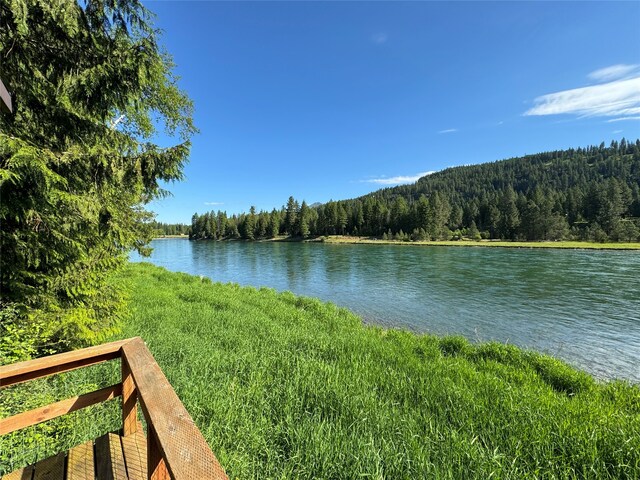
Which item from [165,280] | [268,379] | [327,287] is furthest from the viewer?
[327,287]

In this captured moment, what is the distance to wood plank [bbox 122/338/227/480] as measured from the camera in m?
1.19

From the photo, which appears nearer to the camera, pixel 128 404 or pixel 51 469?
pixel 51 469

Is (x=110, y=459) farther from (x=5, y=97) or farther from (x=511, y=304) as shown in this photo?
(x=511, y=304)

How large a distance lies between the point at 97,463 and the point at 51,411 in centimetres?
64

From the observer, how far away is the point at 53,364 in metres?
2.48

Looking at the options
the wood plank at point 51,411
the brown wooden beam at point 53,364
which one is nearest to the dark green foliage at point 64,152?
the wood plank at point 51,411

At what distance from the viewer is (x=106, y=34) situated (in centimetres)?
410

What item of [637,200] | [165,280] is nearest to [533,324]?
[165,280]

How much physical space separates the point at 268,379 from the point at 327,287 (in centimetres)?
1705

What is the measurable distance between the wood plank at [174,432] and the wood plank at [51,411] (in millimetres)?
1228

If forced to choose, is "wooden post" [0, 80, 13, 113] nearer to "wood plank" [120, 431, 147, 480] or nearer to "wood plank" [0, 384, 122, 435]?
"wood plank" [0, 384, 122, 435]

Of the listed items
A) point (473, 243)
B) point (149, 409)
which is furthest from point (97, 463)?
point (473, 243)

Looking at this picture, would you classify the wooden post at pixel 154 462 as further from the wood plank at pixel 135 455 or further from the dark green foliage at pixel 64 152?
the dark green foliage at pixel 64 152

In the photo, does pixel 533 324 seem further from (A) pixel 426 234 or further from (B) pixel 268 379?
(A) pixel 426 234
